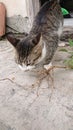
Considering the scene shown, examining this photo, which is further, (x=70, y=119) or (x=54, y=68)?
(x=54, y=68)

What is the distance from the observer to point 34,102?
1843 mm

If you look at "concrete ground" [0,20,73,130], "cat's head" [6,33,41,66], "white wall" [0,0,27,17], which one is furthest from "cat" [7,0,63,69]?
"white wall" [0,0,27,17]

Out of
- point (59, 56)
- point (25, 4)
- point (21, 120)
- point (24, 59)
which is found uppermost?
point (25, 4)

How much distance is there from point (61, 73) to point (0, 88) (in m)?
0.53

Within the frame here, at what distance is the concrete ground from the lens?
5.35ft

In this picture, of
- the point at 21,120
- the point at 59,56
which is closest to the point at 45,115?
the point at 21,120

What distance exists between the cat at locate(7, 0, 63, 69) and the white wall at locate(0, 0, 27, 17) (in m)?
0.61

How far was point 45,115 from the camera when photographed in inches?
66.5

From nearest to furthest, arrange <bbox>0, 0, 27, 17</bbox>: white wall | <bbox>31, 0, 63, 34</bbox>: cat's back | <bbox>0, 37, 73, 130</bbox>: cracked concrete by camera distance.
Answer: <bbox>0, 37, 73, 130</bbox>: cracked concrete, <bbox>31, 0, 63, 34</bbox>: cat's back, <bbox>0, 0, 27, 17</bbox>: white wall

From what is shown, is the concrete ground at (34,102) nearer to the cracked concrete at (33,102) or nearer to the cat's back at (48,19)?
the cracked concrete at (33,102)

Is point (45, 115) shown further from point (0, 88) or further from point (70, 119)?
point (0, 88)

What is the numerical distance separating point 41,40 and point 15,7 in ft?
4.58

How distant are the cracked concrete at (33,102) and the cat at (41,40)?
0.64ft

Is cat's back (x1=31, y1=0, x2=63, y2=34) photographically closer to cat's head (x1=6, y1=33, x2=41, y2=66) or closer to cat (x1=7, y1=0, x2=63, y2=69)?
cat (x1=7, y1=0, x2=63, y2=69)
